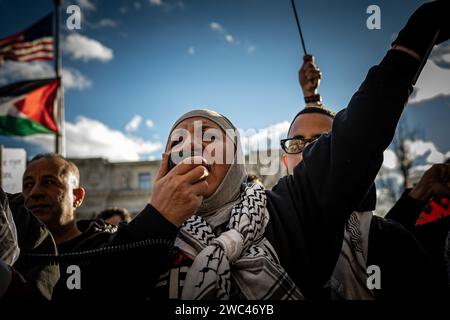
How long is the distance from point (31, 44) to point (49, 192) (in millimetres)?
Result: 6981

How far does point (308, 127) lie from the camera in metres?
2.58

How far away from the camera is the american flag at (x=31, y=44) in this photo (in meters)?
8.05

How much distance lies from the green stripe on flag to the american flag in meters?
1.52

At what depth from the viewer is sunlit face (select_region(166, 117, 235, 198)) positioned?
1.65 m

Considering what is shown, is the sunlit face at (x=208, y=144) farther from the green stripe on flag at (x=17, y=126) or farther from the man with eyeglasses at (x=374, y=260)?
the green stripe on flag at (x=17, y=126)

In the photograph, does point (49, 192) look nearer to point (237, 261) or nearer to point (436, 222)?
point (237, 261)

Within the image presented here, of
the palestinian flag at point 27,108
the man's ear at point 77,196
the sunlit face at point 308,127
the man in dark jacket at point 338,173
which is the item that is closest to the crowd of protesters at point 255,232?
the man in dark jacket at point 338,173

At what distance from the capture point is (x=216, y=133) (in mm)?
1735

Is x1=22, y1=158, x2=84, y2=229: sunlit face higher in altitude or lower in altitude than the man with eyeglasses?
higher

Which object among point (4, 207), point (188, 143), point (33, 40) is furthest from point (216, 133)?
point (33, 40)

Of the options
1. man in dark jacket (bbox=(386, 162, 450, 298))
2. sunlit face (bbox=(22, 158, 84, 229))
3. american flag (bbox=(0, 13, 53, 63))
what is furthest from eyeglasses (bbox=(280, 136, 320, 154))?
american flag (bbox=(0, 13, 53, 63))

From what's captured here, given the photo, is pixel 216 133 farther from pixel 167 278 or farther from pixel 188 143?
pixel 167 278

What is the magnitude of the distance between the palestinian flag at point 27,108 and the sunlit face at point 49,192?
217 inches

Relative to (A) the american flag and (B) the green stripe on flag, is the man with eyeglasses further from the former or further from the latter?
(A) the american flag
